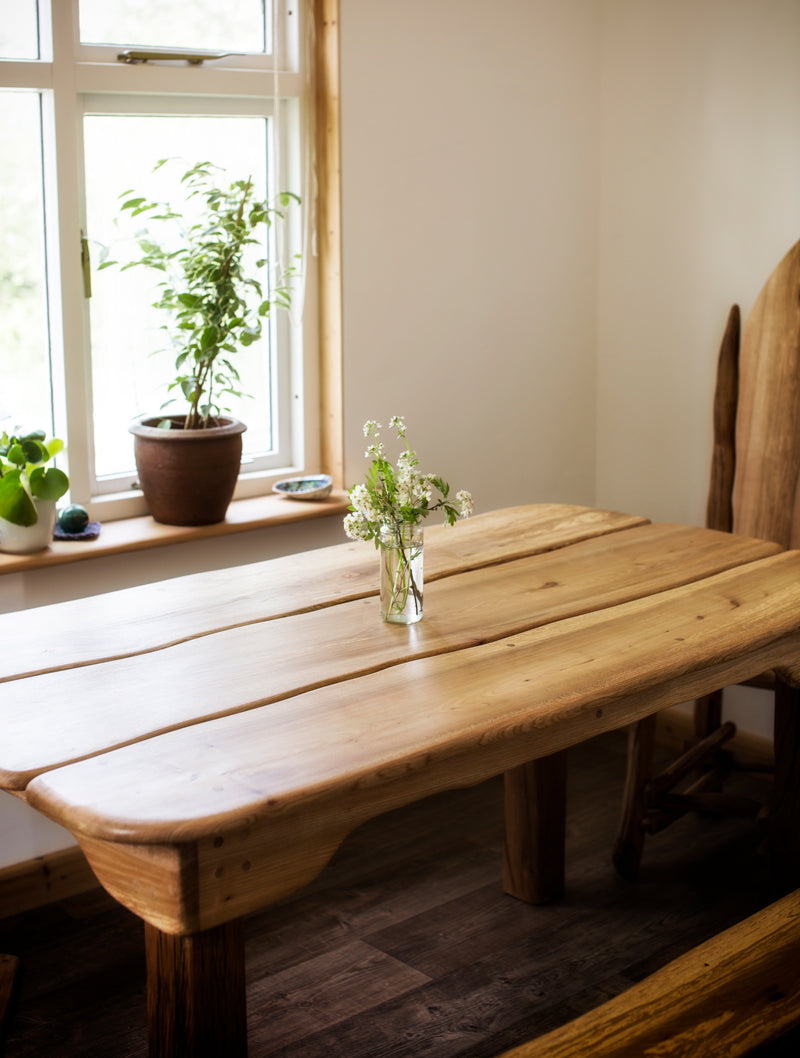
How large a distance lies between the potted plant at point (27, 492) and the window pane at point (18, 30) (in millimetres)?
925

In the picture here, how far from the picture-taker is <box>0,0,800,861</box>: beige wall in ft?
11.5

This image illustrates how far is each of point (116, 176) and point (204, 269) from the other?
0.34 meters

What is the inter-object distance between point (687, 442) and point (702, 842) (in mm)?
1282

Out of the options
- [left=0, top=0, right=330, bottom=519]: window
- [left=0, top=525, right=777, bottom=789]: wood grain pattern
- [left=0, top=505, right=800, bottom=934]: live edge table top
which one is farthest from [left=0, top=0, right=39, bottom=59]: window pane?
[left=0, top=525, right=777, bottom=789]: wood grain pattern

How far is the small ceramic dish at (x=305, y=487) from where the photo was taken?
3467 millimetres

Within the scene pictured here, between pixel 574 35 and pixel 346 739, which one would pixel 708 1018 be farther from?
pixel 574 35

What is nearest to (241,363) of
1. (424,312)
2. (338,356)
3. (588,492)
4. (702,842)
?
(338,356)

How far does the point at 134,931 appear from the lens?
2.97 meters

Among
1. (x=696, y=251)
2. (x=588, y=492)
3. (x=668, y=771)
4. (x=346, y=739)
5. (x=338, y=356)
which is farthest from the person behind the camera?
(x=588, y=492)

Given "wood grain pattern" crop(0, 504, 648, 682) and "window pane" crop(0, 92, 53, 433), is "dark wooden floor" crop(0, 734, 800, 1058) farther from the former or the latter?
"window pane" crop(0, 92, 53, 433)

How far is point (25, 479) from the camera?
9.62 ft

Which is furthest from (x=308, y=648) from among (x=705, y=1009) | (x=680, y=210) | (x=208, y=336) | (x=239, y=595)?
(x=680, y=210)

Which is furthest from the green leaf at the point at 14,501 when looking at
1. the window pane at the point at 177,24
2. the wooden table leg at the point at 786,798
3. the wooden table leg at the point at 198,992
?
the wooden table leg at the point at 786,798

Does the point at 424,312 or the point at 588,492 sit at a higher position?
the point at 424,312
